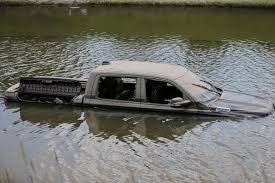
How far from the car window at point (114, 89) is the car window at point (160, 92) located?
59 cm

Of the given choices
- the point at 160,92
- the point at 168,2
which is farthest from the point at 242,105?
the point at 168,2

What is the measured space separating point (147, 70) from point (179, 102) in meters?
1.34

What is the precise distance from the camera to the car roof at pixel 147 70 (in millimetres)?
14812

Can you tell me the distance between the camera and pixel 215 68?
74.2ft

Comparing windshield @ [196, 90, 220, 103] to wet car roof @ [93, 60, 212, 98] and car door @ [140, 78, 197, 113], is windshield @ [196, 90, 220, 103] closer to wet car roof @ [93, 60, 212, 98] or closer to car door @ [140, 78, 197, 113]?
wet car roof @ [93, 60, 212, 98]

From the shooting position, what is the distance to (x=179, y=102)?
14578 mm

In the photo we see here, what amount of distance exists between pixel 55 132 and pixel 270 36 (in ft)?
62.8

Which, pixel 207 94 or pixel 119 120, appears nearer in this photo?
pixel 207 94

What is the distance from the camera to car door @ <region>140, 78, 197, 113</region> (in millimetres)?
14746

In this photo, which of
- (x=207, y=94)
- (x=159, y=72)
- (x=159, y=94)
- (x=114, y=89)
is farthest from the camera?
(x=114, y=89)

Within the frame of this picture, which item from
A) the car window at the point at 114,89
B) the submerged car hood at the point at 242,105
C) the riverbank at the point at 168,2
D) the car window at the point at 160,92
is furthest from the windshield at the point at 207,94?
the riverbank at the point at 168,2

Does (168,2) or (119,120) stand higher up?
(168,2)

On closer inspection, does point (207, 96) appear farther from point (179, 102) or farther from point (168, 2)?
point (168, 2)

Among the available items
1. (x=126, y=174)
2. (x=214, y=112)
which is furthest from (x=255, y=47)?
(x=126, y=174)
